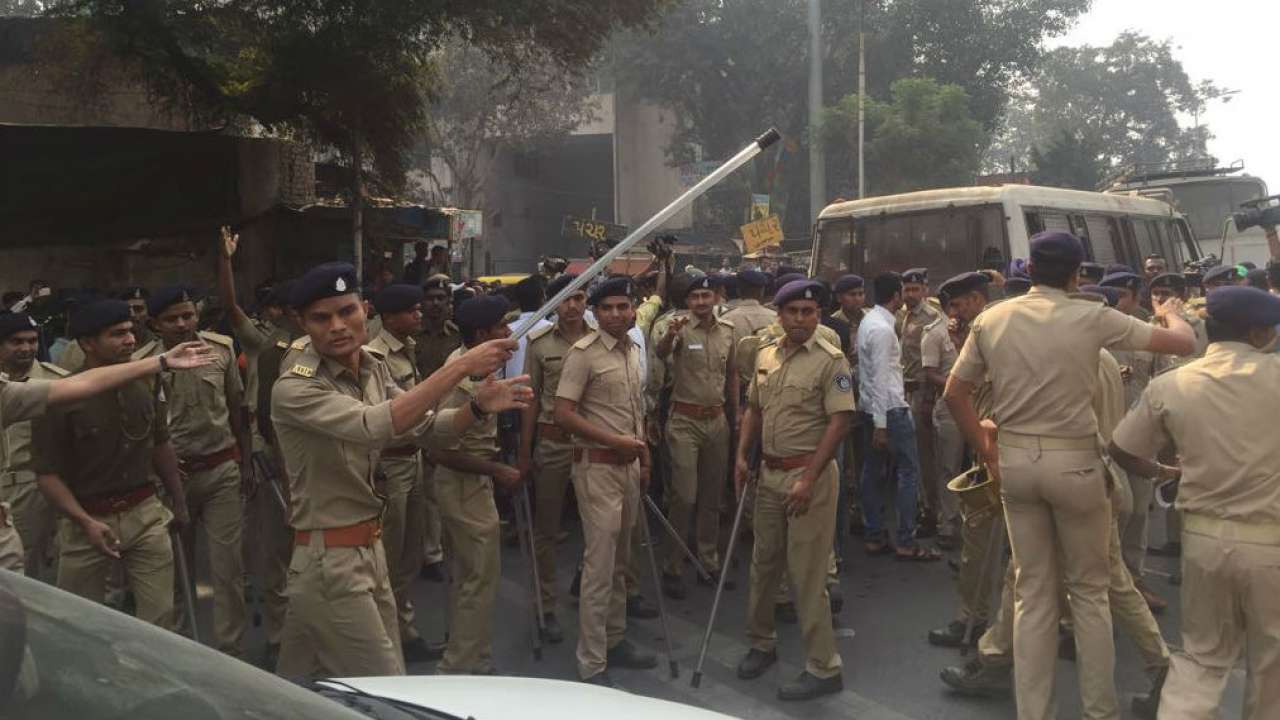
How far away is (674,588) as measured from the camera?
6.64 metres

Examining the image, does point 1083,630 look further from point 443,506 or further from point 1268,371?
point 443,506

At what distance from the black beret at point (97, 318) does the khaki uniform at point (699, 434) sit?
346cm

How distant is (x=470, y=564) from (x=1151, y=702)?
307 centimetres

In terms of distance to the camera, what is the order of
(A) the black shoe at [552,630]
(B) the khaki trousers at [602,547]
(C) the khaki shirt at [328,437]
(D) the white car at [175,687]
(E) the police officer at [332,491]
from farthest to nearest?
(A) the black shoe at [552,630]
(B) the khaki trousers at [602,547]
(E) the police officer at [332,491]
(C) the khaki shirt at [328,437]
(D) the white car at [175,687]

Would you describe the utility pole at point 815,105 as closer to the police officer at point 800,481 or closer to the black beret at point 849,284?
the black beret at point 849,284

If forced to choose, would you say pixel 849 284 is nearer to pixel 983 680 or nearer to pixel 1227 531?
pixel 983 680

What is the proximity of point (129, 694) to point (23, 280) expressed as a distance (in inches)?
492

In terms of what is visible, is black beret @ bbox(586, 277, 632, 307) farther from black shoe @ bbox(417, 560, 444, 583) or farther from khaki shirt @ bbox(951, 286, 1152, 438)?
black shoe @ bbox(417, 560, 444, 583)

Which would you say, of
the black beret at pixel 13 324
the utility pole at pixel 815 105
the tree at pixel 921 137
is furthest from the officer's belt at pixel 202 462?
the tree at pixel 921 137

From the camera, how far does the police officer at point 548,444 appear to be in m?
5.96

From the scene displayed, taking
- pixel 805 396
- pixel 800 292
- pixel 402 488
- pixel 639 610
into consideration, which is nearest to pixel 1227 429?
pixel 805 396

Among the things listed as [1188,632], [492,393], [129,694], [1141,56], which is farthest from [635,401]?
[1141,56]

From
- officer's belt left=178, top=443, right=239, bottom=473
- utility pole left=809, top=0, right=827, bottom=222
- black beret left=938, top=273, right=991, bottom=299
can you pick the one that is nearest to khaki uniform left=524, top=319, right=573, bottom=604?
officer's belt left=178, top=443, right=239, bottom=473

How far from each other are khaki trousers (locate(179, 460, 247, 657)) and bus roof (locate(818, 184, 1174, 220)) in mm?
6757
